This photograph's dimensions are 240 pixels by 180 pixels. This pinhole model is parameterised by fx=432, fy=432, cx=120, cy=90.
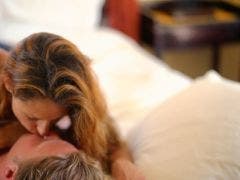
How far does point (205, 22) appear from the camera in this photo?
8.15ft

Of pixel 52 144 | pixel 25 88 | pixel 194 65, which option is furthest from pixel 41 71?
pixel 194 65

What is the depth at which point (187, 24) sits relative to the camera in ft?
8.05

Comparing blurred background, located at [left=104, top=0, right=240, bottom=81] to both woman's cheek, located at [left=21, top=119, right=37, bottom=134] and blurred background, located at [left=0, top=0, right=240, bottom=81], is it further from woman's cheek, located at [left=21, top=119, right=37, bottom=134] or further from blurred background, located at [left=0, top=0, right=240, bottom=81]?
woman's cheek, located at [left=21, top=119, right=37, bottom=134]

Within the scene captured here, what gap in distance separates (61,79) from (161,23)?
167 cm

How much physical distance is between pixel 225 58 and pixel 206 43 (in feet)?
1.26

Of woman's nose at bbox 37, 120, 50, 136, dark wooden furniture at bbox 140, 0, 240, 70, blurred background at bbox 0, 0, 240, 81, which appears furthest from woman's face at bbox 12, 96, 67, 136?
dark wooden furniture at bbox 140, 0, 240, 70

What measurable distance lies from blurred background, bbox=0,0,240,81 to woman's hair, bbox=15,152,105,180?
1.10m

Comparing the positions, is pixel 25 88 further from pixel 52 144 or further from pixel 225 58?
pixel 225 58

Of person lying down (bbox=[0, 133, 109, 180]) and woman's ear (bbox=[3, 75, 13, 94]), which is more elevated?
woman's ear (bbox=[3, 75, 13, 94])

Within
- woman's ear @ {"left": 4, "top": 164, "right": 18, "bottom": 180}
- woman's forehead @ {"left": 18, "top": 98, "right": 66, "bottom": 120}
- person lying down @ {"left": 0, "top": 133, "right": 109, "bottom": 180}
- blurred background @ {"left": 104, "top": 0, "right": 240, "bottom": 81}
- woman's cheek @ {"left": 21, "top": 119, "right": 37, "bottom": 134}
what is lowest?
blurred background @ {"left": 104, "top": 0, "right": 240, "bottom": 81}

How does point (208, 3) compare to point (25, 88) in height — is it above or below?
below

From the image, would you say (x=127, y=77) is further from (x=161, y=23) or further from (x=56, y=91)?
(x=56, y=91)

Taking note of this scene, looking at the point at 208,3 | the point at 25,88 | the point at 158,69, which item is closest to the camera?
the point at 25,88

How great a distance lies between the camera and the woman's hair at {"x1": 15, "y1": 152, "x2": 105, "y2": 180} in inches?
25.9
